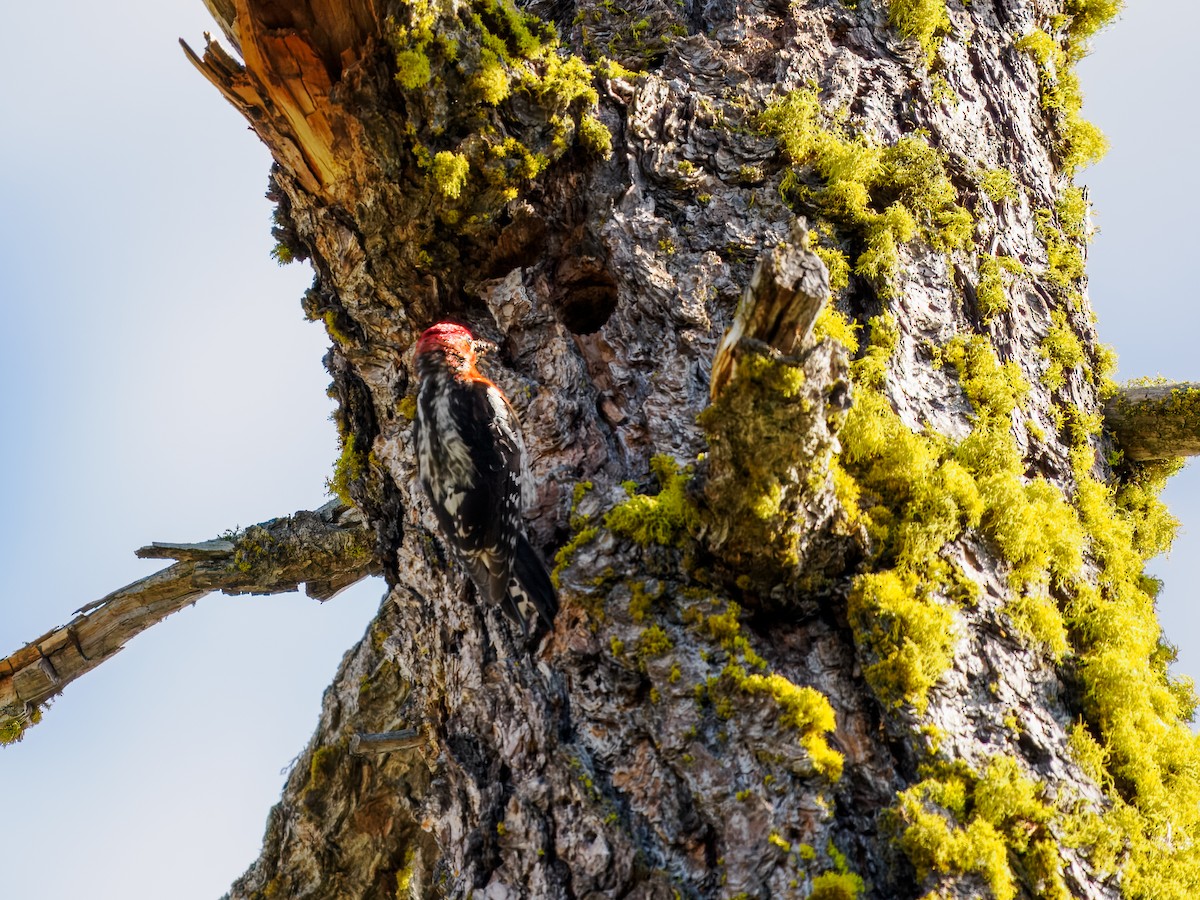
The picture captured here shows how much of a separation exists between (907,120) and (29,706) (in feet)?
14.7

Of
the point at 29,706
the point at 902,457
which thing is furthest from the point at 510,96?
the point at 29,706

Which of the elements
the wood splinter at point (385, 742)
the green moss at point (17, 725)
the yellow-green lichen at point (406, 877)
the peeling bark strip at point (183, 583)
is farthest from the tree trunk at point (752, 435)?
the green moss at point (17, 725)

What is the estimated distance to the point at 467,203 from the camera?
10.8 feet

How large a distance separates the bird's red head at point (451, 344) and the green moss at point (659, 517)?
89 cm

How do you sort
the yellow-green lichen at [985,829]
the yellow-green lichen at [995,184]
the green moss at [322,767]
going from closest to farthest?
the yellow-green lichen at [985,829] < the yellow-green lichen at [995,184] < the green moss at [322,767]

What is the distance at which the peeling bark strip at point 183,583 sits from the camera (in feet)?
14.2

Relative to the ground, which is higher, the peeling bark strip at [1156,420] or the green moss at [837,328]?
the green moss at [837,328]

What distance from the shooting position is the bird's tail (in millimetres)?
2797

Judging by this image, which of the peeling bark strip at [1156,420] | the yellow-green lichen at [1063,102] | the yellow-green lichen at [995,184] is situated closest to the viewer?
the peeling bark strip at [1156,420]

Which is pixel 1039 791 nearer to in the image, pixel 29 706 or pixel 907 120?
pixel 907 120

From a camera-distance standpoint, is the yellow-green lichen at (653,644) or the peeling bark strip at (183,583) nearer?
the yellow-green lichen at (653,644)

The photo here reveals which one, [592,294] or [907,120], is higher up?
[907,120]

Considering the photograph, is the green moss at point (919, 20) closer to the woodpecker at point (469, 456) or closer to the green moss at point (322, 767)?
the woodpecker at point (469, 456)

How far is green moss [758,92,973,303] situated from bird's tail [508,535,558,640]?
4.54 ft
